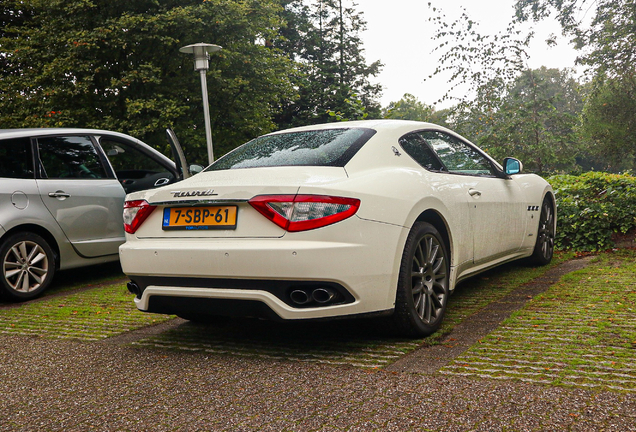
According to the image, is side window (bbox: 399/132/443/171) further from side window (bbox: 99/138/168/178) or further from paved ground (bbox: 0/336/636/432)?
side window (bbox: 99/138/168/178)

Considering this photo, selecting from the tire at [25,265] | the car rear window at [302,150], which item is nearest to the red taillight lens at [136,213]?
the car rear window at [302,150]

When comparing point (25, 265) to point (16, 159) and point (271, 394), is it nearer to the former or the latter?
point (16, 159)

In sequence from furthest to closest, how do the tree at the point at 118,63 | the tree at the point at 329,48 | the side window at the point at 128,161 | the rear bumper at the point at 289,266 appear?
the tree at the point at 329,48
the tree at the point at 118,63
the side window at the point at 128,161
the rear bumper at the point at 289,266

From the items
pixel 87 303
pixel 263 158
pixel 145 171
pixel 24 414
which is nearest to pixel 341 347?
pixel 263 158

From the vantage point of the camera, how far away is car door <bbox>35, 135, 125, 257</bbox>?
6.44 m

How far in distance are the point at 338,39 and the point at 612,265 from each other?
39250mm

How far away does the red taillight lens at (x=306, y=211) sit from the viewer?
10.9 feet

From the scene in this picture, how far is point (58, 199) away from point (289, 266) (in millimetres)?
4112

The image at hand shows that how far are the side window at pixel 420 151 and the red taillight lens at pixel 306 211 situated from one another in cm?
114

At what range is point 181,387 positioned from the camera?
3.15 metres

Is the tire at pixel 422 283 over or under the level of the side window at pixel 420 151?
under

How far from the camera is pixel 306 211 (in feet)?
10.9

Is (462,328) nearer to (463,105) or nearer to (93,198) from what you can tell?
(93,198)

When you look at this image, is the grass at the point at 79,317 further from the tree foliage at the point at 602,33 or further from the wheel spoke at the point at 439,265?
the tree foliage at the point at 602,33
